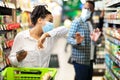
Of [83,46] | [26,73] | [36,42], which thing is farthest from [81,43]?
[26,73]

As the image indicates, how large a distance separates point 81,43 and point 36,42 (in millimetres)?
2115

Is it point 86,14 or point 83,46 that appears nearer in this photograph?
point 86,14

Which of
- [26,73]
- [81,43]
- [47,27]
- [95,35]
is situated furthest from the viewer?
[81,43]

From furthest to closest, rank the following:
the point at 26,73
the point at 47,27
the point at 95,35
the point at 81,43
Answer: the point at 81,43, the point at 95,35, the point at 26,73, the point at 47,27

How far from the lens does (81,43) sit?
4.73 m

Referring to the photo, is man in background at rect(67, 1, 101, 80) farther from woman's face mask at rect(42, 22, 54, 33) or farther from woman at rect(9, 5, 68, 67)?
woman's face mask at rect(42, 22, 54, 33)

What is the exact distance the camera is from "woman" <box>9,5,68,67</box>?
258cm

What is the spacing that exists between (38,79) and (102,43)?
15.9 ft

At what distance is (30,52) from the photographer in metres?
2.72

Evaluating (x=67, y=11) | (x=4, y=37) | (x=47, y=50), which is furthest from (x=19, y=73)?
(x=67, y=11)

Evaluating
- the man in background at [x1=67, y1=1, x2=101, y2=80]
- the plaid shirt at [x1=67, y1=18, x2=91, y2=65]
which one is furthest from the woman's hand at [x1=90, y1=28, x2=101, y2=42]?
the plaid shirt at [x1=67, y1=18, x2=91, y2=65]

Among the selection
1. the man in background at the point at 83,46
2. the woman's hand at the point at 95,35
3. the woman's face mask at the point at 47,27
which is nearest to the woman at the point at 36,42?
the woman's face mask at the point at 47,27

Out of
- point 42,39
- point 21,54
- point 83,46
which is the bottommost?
point 83,46

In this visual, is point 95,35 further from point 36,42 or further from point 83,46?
point 36,42
